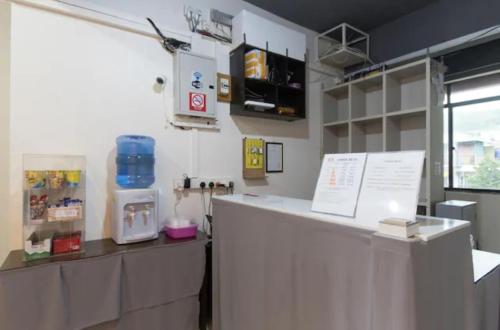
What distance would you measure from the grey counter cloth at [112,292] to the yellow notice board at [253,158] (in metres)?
1.07

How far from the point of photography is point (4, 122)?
190cm

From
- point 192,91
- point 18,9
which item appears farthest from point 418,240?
point 18,9

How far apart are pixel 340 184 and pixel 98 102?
1.90 metres

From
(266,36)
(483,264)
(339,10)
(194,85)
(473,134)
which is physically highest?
(339,10)

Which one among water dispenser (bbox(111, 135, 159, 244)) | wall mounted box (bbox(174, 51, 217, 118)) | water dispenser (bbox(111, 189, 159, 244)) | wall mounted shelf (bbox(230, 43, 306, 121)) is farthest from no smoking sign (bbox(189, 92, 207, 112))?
water dispenser (bbox(111, 189, 159, 244))

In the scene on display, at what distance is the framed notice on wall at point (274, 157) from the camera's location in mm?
3121

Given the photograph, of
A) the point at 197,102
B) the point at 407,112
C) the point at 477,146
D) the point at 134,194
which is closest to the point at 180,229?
the point at 134,194

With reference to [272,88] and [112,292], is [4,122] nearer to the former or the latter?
[112,292]

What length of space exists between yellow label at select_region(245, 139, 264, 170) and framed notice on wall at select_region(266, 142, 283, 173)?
123mm

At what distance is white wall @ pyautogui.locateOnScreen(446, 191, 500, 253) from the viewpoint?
264cm

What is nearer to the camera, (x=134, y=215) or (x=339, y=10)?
(x=134, y=215)

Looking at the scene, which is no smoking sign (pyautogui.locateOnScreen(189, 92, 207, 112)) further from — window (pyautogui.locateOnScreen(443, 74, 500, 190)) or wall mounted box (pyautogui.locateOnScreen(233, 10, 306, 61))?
window (pyautogui.locateOnScreen(443, 74, 500, 190))

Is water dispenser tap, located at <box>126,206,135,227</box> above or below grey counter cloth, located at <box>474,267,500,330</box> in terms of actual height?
above

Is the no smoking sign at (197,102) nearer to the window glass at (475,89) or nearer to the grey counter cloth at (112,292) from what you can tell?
the grey counter cloth at (112,292)
